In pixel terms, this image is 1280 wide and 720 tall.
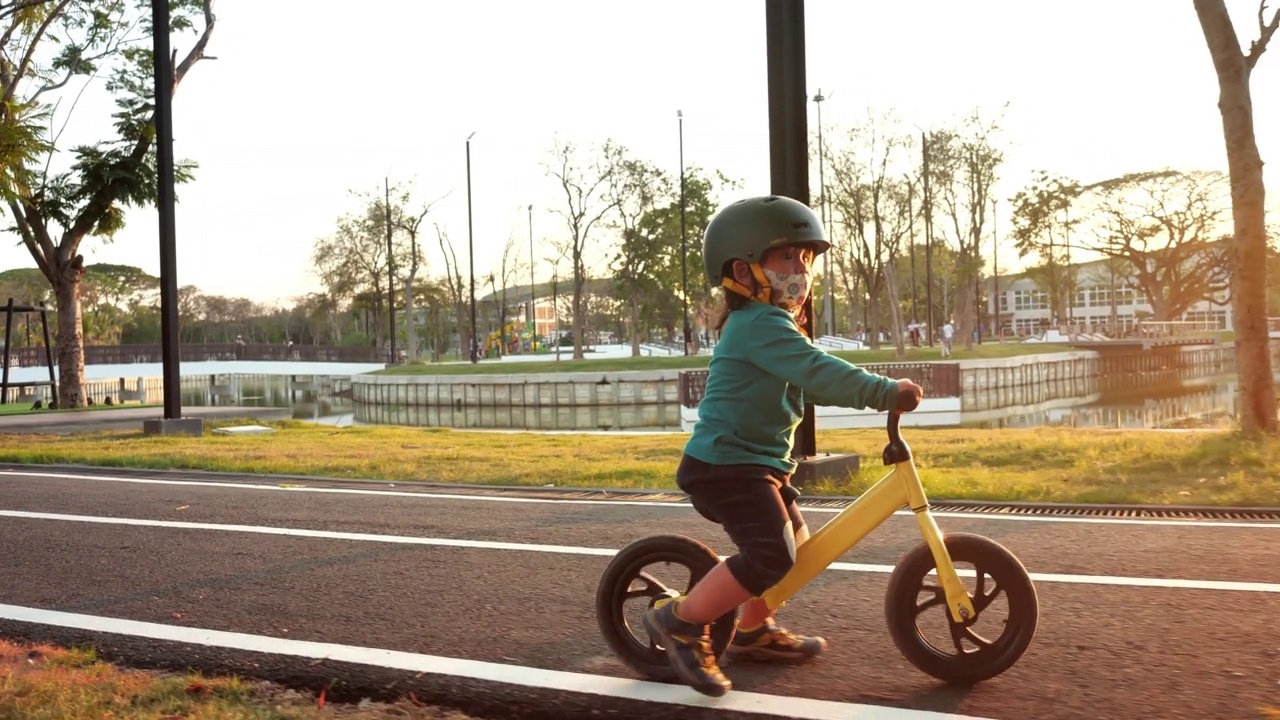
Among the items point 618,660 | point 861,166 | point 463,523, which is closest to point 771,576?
point 618,660

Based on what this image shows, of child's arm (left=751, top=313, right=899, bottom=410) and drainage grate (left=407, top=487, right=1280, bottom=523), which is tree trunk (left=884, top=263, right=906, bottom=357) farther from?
child's arm (left=751, top=313, right=899, bottom=410)

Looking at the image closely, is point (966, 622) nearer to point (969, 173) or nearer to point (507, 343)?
point (969, 173)

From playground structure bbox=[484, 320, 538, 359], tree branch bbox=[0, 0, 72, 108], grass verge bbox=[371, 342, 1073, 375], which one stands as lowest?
grass verge bbox=[371, 342, 1073, 375]

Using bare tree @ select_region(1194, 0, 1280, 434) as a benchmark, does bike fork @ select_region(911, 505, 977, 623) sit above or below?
below

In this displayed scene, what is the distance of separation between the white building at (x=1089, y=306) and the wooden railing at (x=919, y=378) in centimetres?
3049

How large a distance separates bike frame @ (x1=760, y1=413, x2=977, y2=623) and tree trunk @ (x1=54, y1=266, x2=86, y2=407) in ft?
82.4

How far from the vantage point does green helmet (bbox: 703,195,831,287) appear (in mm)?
3203

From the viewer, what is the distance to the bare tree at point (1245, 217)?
1030cm

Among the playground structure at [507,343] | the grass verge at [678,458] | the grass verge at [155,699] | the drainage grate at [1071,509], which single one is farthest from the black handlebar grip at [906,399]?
the playground structure at [507,343]

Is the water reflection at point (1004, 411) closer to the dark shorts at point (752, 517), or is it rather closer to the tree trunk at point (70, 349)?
the tree trunk at point (70, 349)

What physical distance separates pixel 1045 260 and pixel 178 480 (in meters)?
63.1

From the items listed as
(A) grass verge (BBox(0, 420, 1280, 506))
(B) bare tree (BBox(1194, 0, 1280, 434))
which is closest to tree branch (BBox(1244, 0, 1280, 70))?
(B) bare tree (BBox(1194, 0, 1280, 434))

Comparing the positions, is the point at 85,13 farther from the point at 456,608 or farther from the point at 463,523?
the point at 456,608

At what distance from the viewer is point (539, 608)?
4438 mm
